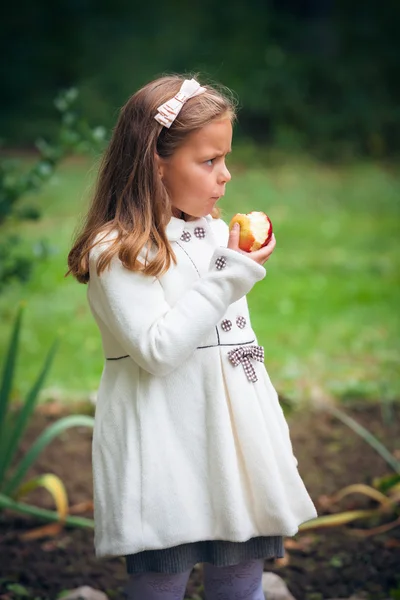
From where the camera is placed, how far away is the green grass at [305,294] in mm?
5520

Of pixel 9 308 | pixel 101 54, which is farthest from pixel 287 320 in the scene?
pixel 101 54

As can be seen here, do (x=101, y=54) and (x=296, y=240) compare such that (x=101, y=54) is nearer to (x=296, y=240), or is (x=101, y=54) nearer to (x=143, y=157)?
(x=296, y=240)

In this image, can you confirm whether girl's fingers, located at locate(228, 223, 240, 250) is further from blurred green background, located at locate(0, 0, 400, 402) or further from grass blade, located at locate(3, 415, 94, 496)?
blurred green background, located at locate(0, 0, 400, 402)

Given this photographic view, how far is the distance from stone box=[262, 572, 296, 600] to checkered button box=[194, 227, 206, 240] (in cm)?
126

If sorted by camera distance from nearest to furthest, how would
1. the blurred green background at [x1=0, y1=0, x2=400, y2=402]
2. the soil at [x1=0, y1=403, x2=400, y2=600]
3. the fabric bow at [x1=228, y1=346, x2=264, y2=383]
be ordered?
the fabric bow at [x1=228, y1=346, x2=264, y2=383] < the soil at [x1=0, y1=403, x2=400, y2=600] < the blurred green background at [x1=0, y1=0, x2=400, y2=402]

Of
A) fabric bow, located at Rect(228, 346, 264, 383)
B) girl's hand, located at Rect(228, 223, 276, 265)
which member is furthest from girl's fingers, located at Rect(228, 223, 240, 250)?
fabric bow, located at Rect(228, 346, 264, 383)

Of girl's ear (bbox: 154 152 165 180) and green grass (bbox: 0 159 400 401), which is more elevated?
green grass (bbox: 0 159 400 401)

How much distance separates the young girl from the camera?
2283 millimetres

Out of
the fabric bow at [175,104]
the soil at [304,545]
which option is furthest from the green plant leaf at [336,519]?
the fabric bow at [175,104]

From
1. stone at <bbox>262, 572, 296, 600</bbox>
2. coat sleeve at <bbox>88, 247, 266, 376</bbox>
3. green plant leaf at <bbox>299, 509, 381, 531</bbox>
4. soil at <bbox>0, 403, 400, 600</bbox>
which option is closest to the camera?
coat sleeve at <bbox>88, 247, 266, 376</bbox>

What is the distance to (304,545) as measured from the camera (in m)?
3.63

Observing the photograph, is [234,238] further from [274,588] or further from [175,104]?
[274,588]

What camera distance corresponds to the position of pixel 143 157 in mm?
2354

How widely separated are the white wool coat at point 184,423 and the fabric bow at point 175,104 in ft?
0.81
